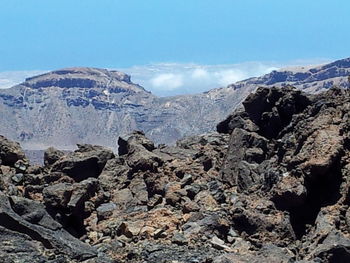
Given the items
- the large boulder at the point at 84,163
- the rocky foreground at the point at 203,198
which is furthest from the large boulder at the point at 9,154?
the large boulder at the point at 84,163

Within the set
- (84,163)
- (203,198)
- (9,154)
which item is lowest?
(203,198)

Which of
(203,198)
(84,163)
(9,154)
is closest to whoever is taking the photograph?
(203,198)

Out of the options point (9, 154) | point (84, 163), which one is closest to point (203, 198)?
point (84, 163)

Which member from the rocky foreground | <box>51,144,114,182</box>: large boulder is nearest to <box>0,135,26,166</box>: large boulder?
the rocky foreground

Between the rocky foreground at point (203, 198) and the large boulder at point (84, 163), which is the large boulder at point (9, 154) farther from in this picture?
the large boulder at point (84, 163)

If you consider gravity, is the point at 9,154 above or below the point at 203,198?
above

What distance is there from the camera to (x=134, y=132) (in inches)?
1704

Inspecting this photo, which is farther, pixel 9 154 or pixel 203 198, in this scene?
pixel 9 154

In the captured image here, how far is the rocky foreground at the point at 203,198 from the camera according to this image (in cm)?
2316

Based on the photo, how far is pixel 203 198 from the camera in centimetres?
2877

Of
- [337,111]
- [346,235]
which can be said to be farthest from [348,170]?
[337,111]

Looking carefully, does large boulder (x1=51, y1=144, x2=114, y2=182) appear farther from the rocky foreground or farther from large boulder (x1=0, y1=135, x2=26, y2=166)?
large boulder (x1=0, y1=135, x2=26, y2=166)

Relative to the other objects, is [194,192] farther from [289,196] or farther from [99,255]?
[99,255]

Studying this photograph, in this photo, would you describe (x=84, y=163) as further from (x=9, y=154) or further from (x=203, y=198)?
(x=203, y=198)
